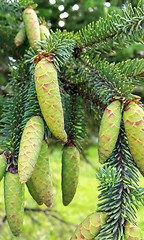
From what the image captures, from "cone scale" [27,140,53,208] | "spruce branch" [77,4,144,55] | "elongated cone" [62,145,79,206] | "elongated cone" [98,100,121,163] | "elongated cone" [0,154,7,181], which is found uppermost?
"spruce branch" [77,4,144,55]

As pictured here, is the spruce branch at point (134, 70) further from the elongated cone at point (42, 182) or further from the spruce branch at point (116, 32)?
the elongated cone at point (42, 182)

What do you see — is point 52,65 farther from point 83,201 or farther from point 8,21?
point 83,201

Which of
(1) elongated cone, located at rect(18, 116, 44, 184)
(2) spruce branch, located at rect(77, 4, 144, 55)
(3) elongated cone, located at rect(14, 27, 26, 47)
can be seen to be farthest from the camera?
(3) elongated cone, located at rect(14, 27, 26, 47)

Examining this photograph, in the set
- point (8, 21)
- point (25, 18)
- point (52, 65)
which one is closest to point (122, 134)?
point (52, 65)

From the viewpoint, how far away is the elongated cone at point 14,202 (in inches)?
17.6

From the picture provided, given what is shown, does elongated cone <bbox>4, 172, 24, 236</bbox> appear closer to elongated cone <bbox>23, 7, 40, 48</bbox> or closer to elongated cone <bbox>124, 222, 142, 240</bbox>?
elongated cone <bbox>124, 222, 142, 240</bbox>

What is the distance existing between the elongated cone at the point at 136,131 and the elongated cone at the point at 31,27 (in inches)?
10.5

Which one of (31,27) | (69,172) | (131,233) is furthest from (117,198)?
(31,27)

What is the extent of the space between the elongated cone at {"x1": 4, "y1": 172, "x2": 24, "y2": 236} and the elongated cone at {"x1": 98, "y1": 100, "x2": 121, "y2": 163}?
16 cm

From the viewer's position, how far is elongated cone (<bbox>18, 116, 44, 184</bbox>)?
379mm

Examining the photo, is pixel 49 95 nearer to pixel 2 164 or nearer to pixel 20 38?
pixel 2 164

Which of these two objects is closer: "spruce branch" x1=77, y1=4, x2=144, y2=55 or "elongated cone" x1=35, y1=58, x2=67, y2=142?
"elongated cone" x1=35, y1=58, x2=67, y2=142

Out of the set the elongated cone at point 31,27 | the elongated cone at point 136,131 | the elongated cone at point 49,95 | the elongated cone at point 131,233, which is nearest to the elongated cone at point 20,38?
the elongated cone at point 31,27

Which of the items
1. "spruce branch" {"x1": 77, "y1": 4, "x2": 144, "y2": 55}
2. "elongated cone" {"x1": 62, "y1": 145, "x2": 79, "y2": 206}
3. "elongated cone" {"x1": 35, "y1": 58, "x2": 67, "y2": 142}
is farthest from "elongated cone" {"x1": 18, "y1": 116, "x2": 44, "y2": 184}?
"spruce branch" {"x1": 77, "y1": 4, "x2": 144, "y2": 55}
